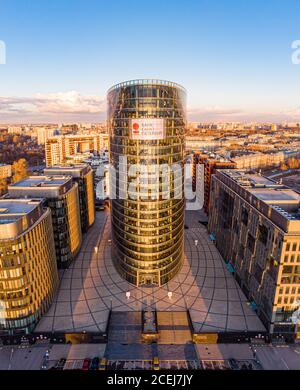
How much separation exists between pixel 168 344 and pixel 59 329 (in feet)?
96.5

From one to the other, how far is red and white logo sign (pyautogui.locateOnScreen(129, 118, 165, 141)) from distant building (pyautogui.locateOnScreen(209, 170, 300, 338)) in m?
34.1

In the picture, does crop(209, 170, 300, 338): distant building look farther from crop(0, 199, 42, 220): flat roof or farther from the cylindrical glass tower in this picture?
crop(0, 199, 42, 220): flat roof

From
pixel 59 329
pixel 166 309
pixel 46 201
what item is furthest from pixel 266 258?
pixel 46 201

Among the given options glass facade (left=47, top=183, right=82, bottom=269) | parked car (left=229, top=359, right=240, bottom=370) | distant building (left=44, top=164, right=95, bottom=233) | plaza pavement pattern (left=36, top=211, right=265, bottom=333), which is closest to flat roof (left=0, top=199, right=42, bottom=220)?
glass facade (left=47, top=183, right=82, bottom=269)

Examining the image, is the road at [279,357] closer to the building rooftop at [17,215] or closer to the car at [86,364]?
the car at [86,364]

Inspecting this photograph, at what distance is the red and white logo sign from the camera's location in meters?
71.9

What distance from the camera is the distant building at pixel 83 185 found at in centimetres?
11269

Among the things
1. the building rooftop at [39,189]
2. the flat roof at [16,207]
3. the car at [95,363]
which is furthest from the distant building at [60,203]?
the car at [95,363]

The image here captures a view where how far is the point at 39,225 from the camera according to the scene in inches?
2707

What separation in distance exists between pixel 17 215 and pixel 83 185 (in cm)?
5341

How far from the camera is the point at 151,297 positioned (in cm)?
7906

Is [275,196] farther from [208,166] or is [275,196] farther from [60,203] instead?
[60,203]

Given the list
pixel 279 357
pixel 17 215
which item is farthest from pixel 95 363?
pixel 279 357
